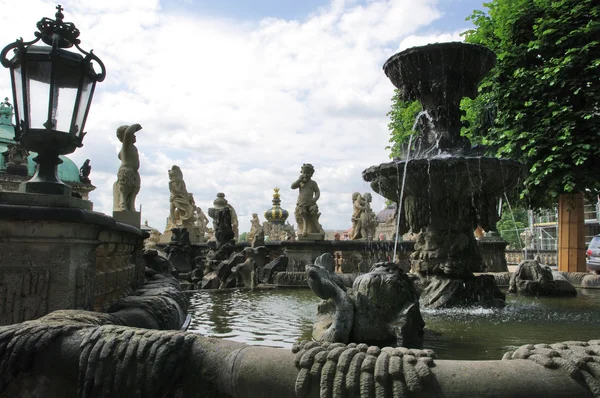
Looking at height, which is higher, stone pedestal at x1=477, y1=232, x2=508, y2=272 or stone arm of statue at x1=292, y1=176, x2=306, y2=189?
stone arm of statue at x1=292, y1=176, x2=306, y2=189

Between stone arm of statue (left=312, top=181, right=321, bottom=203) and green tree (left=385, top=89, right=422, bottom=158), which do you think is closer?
stone arm of statue (left=312, top=181, right=321, bottom=203)

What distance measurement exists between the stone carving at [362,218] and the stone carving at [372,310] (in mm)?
15674

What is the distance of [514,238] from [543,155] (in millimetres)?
43421

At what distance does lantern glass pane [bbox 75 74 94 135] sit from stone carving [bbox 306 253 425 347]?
1.97 m

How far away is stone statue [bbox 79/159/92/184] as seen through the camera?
3525 cm

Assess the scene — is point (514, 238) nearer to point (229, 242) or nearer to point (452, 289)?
point (229, 242)

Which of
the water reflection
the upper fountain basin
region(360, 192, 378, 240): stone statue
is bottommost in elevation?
the water reflection

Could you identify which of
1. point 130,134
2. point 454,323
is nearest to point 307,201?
point 130,134

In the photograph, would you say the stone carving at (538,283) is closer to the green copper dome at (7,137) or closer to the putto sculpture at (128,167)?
the putto sculpture at (128,167)

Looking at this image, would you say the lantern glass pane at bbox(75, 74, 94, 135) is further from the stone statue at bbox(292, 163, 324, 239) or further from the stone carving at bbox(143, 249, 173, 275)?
the stone statue at bbox(292, 163, 324, 239)

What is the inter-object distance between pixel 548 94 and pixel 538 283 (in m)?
6.74

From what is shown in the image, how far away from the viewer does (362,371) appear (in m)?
1.81

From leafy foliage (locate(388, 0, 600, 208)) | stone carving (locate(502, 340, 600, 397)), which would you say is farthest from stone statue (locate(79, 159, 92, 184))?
stone carving (locate(502, 340, 600, 397))

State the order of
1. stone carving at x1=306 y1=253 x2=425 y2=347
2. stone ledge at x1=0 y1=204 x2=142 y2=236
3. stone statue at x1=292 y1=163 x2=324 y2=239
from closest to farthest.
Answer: stone ledge at x1=0 y1=204 x2=142 y2=236
stone carving at x1=306 y1=253 x2=425 y2=347
stone statue at x1=292 y1=163 x2=324 y2=239
